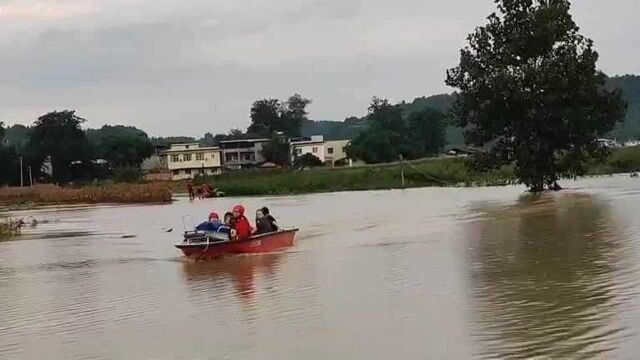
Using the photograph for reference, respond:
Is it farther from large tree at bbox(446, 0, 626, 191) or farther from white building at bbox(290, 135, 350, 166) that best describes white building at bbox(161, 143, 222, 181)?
large tree at bbox(446, 0, 626, 191)

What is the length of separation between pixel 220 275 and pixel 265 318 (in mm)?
6706

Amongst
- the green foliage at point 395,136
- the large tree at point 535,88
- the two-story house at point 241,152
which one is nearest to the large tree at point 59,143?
the two-story house at point 241,152

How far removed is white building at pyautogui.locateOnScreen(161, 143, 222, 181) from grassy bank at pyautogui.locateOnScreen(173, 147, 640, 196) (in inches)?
1563

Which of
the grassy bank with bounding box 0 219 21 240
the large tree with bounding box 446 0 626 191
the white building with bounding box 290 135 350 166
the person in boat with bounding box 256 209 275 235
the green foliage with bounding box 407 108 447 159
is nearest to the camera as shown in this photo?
the person in boat with bounding box 256 209 275 235

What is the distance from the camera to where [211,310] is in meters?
14.9

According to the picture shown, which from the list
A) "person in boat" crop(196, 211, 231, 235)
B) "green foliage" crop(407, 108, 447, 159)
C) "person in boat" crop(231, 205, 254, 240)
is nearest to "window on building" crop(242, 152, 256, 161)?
"green foliage" crop(407, 108, 447, 159)

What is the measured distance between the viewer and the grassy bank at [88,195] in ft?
225

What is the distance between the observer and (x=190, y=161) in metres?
128

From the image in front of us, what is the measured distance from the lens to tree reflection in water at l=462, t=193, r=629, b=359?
1016cm

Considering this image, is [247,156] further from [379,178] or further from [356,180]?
[379,178]

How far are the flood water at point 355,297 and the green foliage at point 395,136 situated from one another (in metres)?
81.5

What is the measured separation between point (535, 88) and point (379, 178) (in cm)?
3856

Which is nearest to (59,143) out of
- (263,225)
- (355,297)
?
(263,225)

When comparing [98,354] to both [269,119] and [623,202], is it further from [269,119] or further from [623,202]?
[269,119]
